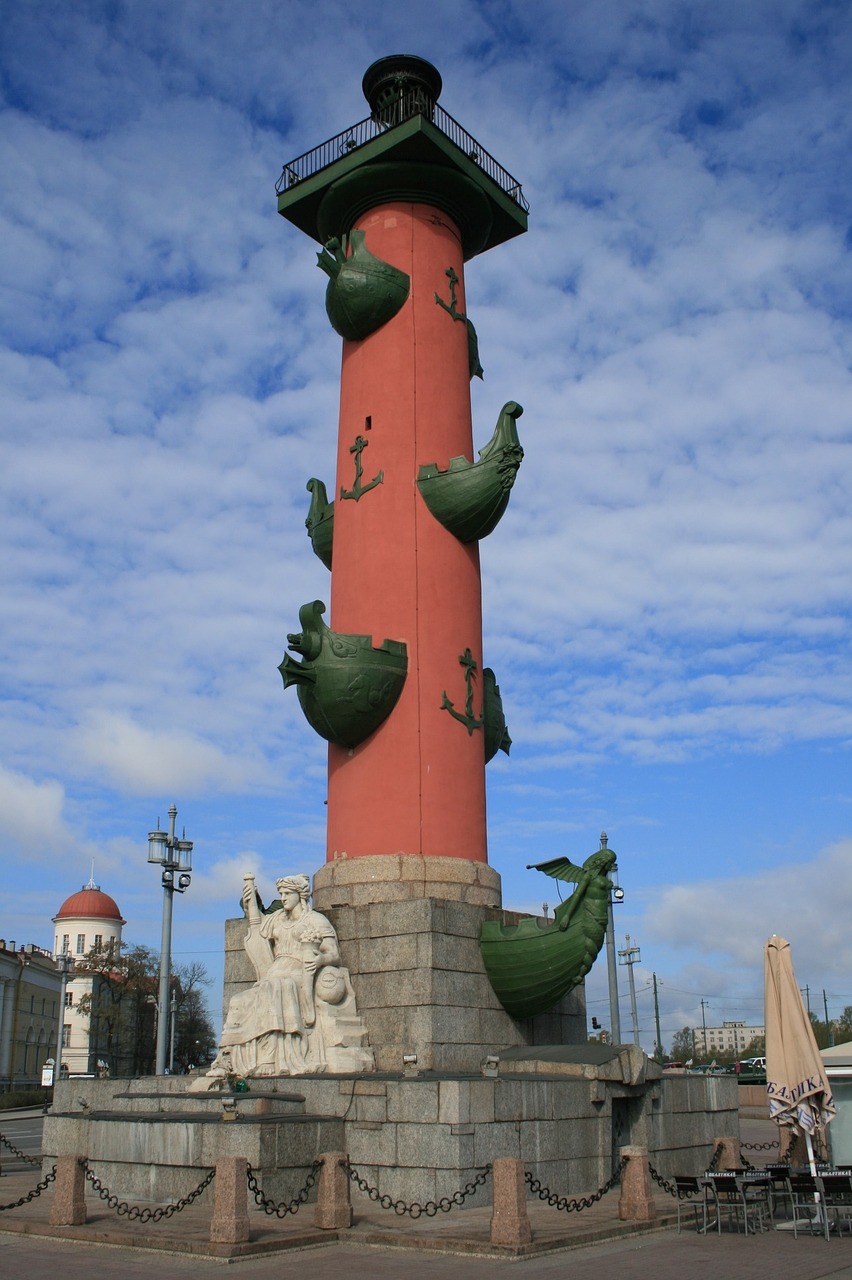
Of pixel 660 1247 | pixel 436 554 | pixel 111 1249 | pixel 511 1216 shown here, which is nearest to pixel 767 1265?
pixel 660 1247

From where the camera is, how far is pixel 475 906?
53.1ft

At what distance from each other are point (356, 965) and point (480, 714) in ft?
14.0

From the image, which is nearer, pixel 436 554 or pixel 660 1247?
pixel 660 1247

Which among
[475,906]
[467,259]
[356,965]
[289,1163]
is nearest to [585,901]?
[475,906]

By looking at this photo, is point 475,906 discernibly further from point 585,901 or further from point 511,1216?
point 511,1216

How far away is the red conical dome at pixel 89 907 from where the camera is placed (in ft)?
247

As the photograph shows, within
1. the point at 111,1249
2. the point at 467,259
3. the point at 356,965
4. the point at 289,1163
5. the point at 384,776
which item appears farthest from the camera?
the point at 467,259

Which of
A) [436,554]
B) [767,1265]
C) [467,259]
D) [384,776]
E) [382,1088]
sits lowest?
[767,1265]

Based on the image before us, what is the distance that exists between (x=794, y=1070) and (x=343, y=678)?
7721 mm

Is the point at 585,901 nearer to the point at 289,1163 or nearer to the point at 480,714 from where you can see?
the point at 480,714

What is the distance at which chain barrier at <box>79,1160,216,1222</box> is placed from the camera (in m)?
11.6

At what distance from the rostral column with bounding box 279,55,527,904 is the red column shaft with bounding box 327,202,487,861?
0.03 metres

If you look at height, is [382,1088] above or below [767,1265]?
above

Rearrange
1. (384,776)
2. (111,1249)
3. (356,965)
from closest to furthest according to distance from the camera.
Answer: (111,1249) < (356,965) < (384,776)
